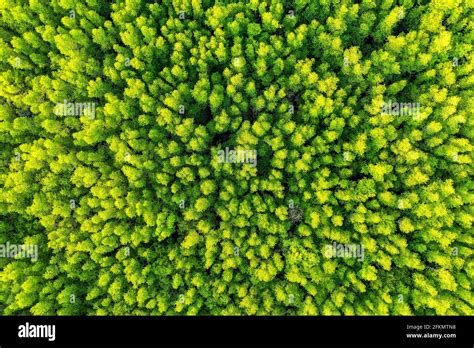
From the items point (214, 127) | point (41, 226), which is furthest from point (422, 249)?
point (41, 226)

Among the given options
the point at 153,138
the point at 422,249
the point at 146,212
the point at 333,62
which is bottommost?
the point at 422,249

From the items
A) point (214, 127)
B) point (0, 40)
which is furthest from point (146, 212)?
point (0, 40)

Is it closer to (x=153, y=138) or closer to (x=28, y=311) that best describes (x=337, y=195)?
(x=153, y=138)

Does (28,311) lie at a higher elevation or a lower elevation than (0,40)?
lower
